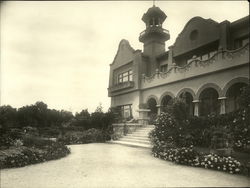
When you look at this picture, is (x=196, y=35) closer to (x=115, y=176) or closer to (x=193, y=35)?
(x=193, y=35)

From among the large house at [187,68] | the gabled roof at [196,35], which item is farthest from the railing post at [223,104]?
the gabled roof at [196,35]

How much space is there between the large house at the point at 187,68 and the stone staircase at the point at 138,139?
3.66 meters

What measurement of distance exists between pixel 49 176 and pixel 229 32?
54.6 feet

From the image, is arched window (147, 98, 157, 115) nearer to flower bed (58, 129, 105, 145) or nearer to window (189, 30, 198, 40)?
flower bed (58, 129, 105, 145)

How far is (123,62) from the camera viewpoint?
90.8ft

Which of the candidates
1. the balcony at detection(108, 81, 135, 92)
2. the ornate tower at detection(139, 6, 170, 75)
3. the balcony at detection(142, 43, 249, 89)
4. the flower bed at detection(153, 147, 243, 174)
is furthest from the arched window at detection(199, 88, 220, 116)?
the balcony at detection(108, 81, 135, 92)

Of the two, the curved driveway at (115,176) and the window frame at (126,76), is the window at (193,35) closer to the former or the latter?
the window frame at (126,76)

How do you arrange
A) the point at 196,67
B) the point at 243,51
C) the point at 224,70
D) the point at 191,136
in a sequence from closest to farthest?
the point at 191,136
the point at 243,51
the point at 224,70
the point at 196,67

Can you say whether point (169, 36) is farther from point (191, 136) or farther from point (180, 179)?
point (180, 179)

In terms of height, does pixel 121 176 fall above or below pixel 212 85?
below

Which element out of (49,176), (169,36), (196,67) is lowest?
(49,176)

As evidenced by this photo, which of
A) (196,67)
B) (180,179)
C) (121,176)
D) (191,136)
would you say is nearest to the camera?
(180,179)

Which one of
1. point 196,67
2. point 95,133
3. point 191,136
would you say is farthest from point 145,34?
point 191,136

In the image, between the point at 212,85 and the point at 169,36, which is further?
the point at 169,36
